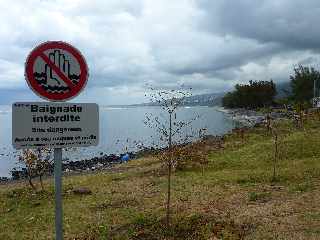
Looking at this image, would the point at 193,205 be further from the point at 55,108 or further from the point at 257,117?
the point at 257,117

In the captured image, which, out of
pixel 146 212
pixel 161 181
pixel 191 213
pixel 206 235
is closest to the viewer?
pixel 206 235

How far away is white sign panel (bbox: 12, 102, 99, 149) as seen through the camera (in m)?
5.11

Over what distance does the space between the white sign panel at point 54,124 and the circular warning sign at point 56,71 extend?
0.14m

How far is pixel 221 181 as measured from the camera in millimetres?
16062

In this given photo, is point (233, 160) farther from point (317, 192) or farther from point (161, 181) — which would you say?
point (317, 192)

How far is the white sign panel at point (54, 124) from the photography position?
511 cm

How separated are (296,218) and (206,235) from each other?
7.04 ft

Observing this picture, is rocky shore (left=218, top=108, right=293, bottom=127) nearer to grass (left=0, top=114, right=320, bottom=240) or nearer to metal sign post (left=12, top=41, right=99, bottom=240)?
grass (left=0, top=114, right=320, bottom=240)

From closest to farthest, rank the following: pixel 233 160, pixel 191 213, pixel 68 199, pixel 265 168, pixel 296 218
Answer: pixel 296 218 → pixel 191 213 → pixel 68 199 → pixel 265 168 → pixel 233 160

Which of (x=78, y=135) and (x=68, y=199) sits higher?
(x=78, y=135)

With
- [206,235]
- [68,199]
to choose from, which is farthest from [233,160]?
[206,235]

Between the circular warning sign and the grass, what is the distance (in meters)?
4.85

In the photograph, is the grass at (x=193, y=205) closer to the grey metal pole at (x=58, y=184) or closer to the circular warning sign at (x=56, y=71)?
the grey metal pole at (x=58, y=184)

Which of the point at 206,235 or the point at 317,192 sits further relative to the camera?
the point at 317,192
